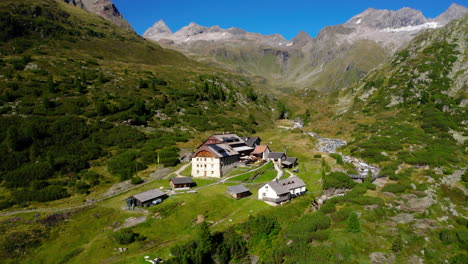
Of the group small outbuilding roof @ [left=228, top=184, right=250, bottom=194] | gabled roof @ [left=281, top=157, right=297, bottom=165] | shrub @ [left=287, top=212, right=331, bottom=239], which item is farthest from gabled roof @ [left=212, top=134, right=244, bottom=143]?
shrub @ [left=287, top=212, right=331, bottom=239]

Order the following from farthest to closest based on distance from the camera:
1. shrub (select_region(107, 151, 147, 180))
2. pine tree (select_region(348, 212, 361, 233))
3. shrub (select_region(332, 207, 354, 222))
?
shrub (select_region(107, 151, 147, 180)) → shrub (select_region(332, 207, 354, 222)) → pine tree (select_region(348, 212, 361, 233))

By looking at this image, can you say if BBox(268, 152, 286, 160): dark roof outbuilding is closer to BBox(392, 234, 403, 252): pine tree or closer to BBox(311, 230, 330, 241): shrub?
BBox(311, 230, 330, 241): shrub

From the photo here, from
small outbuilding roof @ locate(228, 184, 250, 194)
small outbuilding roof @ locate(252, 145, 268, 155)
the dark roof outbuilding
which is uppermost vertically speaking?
small outbuilding roof @ locate(252, 145, 268, 155)

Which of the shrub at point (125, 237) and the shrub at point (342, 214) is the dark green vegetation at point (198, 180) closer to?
the shrub at point (125, 237)

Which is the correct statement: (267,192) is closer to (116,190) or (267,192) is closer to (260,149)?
(260,149)

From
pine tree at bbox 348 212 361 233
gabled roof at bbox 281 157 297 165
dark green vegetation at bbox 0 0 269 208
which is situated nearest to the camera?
pine tree at bbox 348 212 361 233

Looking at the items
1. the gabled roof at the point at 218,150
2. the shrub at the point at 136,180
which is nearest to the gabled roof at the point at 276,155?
the gabled roof at the point at 218,150
